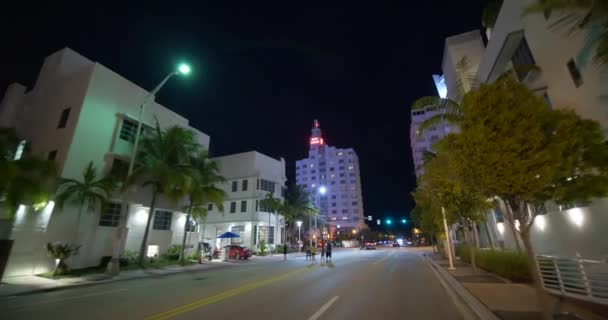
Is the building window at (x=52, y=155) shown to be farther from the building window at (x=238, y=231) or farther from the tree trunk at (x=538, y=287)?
the building window at (x=238, y=231)

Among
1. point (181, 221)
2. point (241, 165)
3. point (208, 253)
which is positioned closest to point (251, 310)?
point (181, 221)

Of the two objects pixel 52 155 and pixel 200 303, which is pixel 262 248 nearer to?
pixel 52 155

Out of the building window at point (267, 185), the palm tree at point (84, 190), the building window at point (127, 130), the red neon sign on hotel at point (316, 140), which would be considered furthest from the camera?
the red neon sign on hotel at point (316, 140)

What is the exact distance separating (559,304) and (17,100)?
118 ft

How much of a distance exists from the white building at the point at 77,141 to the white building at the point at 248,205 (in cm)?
1682

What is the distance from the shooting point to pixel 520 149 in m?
5.57

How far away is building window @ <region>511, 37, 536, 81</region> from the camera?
14.0 metres

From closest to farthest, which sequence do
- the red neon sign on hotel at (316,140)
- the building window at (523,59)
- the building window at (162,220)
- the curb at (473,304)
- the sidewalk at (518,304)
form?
1. the sidewalk at (518,304)
2. the curb at (473,304)
3. the building window at (523,59)
4. the building window at (162,220)
5. the red neon sign on hotel at (316,140)

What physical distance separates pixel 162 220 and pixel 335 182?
109 meters

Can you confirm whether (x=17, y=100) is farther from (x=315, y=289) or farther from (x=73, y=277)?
(x=315, y=289)

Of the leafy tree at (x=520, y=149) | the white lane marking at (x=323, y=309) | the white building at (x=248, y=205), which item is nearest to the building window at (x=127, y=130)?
the white lane marking at (x=323, y=309)

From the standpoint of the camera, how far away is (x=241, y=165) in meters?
43.8

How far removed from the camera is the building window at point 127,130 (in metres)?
20.9

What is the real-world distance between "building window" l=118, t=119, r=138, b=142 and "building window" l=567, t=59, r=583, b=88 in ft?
91.4
